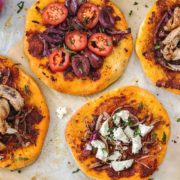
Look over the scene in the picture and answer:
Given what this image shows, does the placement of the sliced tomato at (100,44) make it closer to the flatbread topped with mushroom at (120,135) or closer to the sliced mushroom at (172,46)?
the flatbread topped with mushroom at (120,135)

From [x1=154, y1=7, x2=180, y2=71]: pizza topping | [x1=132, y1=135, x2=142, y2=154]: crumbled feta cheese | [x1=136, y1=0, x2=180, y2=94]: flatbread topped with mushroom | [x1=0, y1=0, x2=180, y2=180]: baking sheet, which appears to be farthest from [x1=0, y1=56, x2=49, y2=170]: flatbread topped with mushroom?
[x1=154, y1=7, x2=180, y2=71]: pizza topping

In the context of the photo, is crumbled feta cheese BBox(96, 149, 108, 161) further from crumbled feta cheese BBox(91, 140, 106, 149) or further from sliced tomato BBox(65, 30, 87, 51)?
sliced tomato BBox(65, 30, 87, 51)

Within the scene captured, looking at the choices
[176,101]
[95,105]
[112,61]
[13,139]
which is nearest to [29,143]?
[13,139]

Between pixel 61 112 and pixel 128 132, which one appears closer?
pixel 128 132

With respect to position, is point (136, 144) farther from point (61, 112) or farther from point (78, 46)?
point (78, 46)

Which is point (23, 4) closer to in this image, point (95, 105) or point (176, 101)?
point (95, 105)

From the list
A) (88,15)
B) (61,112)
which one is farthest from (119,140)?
(88,15)
